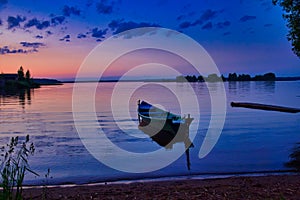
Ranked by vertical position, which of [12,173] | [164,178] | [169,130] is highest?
[12,173]

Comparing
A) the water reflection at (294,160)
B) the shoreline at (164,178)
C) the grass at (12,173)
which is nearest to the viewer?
the grass at (12,173)

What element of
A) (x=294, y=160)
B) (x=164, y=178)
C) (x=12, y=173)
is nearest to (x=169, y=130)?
(x=294, y=160)

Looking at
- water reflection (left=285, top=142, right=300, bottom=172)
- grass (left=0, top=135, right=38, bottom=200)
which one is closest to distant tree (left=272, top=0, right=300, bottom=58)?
water reflection (left=285, top=142, right=300, bottom=172)

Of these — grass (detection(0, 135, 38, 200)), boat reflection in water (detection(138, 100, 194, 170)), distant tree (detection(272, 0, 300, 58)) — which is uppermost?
distant tree (detection(272, 0, 300, 58))

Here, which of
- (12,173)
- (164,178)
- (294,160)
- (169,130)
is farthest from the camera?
(169,130)

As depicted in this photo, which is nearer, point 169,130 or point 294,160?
point 294,160

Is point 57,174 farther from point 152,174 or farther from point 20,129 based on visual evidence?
point 20,129

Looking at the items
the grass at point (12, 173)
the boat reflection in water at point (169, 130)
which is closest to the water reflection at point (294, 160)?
the boat reflection in water at point (169, 130)

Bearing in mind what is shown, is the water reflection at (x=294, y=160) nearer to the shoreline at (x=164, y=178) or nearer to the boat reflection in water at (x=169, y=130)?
the shoreline at (x=164, y=178)

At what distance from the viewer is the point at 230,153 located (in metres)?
19.5

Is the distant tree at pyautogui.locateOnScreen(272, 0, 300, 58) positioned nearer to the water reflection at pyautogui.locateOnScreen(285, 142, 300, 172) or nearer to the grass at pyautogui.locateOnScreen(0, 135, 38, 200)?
the water reflection at pyautogui.locateOnScreen(285, 142, 300, 172)

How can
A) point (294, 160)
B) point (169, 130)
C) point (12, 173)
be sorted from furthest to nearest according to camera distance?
point (169, 130) → point (294, 160) → point (12, 173)

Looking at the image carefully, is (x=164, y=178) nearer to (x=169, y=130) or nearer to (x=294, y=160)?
(x=294, y=160)

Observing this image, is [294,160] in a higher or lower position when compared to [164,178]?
higher
